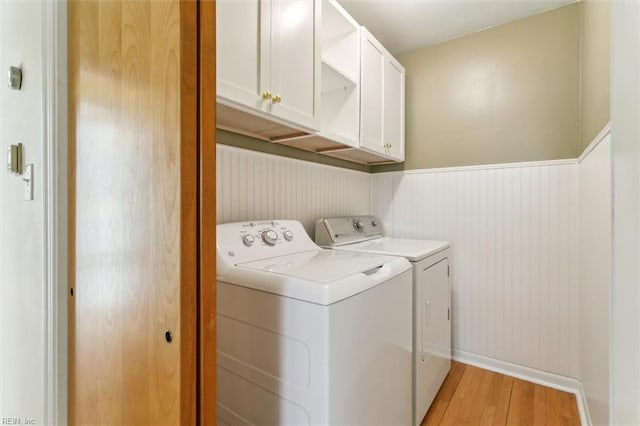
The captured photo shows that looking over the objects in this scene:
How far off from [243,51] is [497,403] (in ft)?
7.16

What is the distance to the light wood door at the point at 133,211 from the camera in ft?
1.83

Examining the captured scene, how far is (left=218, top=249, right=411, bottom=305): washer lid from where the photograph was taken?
2.78ft

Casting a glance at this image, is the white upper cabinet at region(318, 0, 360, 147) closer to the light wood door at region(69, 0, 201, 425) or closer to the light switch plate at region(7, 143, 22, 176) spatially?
the light wood door at region(69, 0, 201, 425)

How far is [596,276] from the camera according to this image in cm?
126

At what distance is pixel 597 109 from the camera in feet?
4.17

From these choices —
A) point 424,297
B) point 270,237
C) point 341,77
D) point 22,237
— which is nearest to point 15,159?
point 22,237

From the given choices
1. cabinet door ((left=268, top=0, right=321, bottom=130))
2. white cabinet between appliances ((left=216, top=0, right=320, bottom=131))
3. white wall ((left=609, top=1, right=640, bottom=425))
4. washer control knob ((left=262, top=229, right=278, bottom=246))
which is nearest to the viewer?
white wall ((left=609, top=1, right=640, bottom=425))

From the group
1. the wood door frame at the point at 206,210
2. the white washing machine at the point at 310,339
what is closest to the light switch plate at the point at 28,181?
the white washing machine at the point at 310,339

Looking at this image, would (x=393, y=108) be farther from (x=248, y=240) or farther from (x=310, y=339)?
(x=310, y=339)

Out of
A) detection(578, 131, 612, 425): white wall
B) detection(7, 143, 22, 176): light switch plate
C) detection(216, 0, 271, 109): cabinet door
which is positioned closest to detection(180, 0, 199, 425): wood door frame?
detection(216, 0, 271, 109): cabinet door

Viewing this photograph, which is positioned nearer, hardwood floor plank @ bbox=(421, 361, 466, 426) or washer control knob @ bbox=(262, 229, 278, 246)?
washer control knob @ bbox=(262, 229, 278, 246)

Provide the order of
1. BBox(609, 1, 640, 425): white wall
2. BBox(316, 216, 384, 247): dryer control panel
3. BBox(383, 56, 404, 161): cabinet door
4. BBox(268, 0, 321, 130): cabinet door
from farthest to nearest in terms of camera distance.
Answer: BBox(383, 56, 404, 161): cabinet door
BBox(316, 216, 384, 247): dryer control panel
BBox(268, 0, 321, 130): cabinet door
BBox(609, 1, 640, 425): white wall

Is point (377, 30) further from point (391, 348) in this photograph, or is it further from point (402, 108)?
point (391, 348)

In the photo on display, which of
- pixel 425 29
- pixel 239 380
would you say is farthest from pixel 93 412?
pixel 425 29
